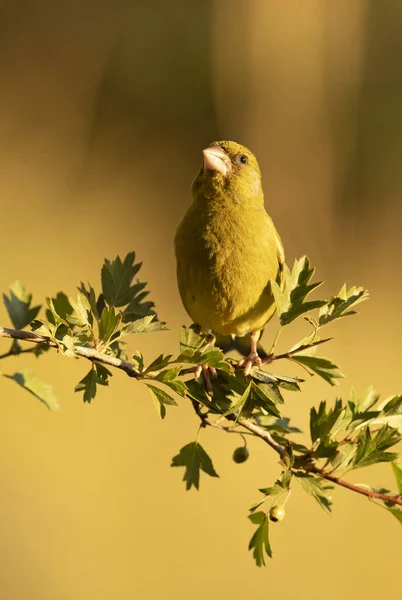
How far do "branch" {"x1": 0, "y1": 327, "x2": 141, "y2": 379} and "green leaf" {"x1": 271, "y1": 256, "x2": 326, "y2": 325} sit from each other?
411mm

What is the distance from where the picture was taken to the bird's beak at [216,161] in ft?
9.30

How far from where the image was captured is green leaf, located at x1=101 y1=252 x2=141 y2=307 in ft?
7.17

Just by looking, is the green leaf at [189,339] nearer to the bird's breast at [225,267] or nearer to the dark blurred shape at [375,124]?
the bird's breast at [225,267]

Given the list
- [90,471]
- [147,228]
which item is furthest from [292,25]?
[90,471]

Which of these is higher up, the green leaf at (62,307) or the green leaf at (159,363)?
the green leaf at (62,307)

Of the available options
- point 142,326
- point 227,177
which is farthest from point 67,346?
point 227,177

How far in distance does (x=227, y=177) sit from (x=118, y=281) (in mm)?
827

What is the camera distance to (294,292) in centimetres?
203

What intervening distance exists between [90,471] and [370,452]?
13.9 ft

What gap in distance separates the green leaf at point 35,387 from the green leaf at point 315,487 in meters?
0.63

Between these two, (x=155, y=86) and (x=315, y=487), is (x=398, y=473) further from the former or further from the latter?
(x=155, y=86)

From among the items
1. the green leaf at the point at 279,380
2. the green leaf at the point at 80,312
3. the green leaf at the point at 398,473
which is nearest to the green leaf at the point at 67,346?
the green leaf at the point at 80,312

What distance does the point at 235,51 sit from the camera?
7.68 m

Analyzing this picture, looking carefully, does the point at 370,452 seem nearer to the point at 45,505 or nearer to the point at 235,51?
the point at 45,505
